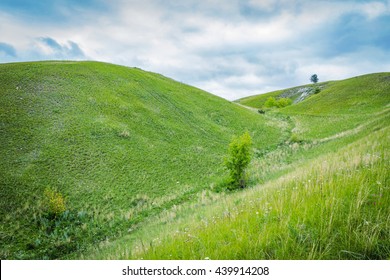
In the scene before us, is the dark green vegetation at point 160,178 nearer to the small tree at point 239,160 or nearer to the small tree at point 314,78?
the small tree at point 239,160

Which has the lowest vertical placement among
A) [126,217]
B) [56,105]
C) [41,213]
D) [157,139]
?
[126,217]

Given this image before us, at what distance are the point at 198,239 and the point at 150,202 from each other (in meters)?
15.9

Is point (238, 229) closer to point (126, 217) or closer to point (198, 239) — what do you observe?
point (198, 239)

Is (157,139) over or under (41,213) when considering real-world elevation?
over

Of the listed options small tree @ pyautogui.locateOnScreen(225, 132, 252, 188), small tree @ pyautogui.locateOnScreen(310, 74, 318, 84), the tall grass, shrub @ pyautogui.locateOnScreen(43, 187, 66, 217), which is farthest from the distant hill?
small tree @ pyautogui.locateOnScreen(310, 74, 318, 84)

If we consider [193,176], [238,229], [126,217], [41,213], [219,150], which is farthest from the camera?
[219,150]

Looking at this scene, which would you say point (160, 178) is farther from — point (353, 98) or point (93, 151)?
point (353, 98)

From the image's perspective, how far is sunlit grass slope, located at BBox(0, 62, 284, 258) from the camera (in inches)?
634

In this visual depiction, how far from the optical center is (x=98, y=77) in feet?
153

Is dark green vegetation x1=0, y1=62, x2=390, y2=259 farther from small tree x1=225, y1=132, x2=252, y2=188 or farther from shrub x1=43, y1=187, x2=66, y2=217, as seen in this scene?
small tree x1=225, y1=132, x2=252, y2=188

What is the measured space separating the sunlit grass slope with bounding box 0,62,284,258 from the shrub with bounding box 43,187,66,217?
2.03ft

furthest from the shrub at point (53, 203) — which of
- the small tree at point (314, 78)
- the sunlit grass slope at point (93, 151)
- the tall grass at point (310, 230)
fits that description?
the small tree at point (314, 78)

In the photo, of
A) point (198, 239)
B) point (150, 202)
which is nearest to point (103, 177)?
Answer: point (150, 202)

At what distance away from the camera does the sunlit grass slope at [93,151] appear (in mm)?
16094
